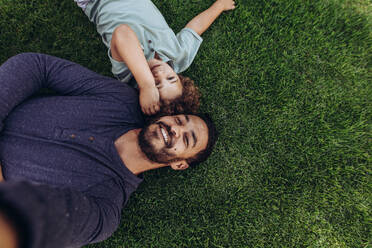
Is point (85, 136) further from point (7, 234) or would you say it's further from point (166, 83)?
point (7, 234)

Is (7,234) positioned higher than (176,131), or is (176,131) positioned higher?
(7,234)

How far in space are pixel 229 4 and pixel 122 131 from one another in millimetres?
2284

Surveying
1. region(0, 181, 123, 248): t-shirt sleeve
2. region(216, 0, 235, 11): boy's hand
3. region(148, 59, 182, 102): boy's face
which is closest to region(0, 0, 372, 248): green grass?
region(216, 0, 235, 11): boy's hand

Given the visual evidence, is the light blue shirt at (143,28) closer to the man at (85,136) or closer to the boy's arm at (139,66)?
the boy's arm at (139,66)

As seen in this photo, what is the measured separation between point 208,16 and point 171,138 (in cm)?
187

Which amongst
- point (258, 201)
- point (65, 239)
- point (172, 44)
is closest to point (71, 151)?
point (65, 239)

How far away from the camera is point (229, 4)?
319 cm

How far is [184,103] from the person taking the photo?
2652mm

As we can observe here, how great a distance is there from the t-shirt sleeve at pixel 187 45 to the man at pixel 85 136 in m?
0.80

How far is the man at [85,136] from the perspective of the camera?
6.76 ft

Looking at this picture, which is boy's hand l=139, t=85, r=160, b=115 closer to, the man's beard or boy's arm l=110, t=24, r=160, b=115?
boy's arm l=110, t=24, r=160, b=115

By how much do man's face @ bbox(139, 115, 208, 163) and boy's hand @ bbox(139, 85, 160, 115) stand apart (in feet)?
0.45

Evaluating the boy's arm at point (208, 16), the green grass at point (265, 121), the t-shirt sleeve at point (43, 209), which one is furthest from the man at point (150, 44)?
the t-shirt sleeve at point (43, 209)

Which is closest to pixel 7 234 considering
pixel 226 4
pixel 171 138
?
pixel 171 138
